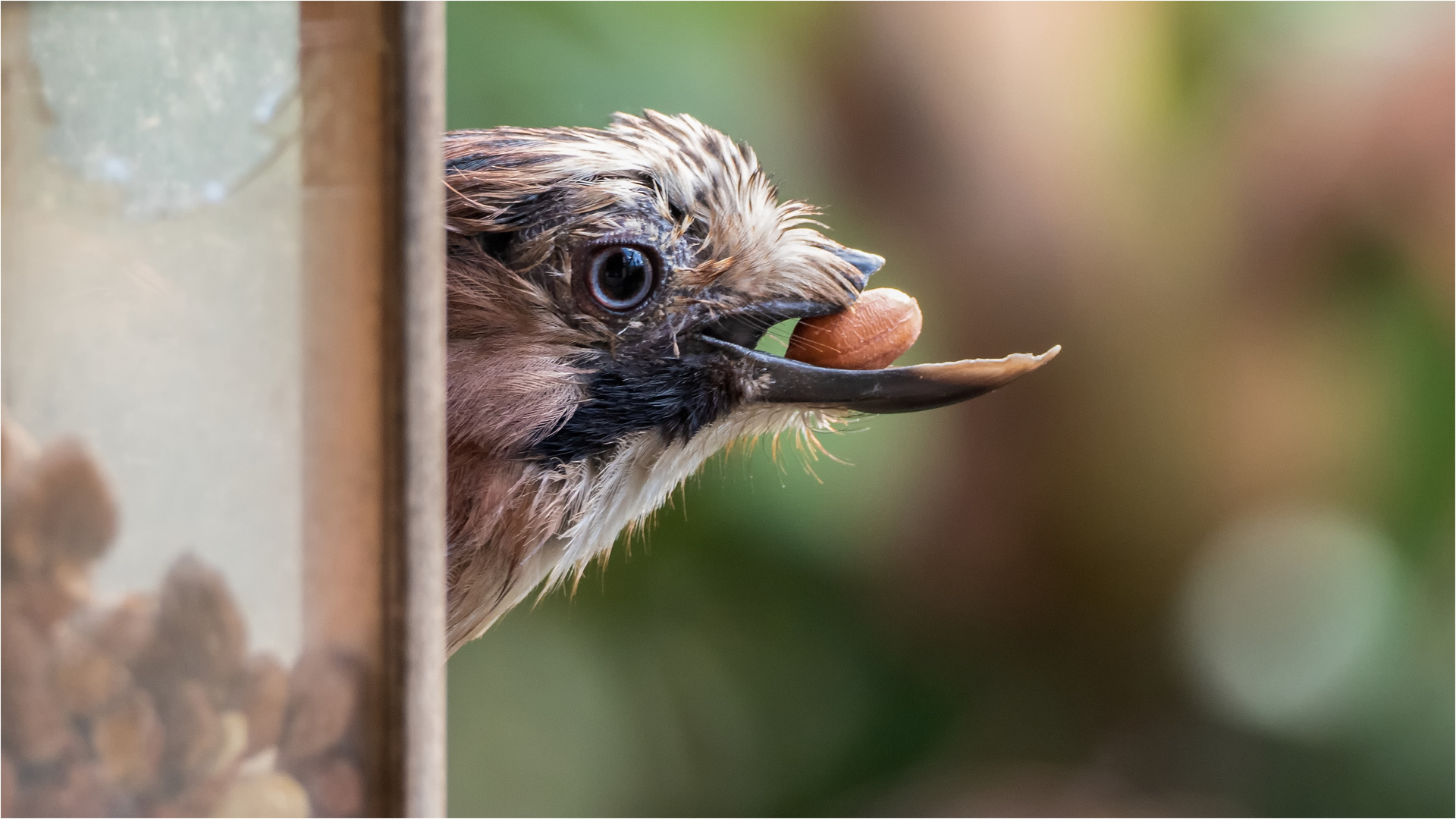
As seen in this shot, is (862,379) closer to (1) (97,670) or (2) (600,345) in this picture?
(2) (600,345)

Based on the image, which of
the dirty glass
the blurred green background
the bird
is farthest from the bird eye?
the blurred green background

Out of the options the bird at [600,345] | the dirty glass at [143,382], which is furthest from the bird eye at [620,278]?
the dirty glass at [143,382]

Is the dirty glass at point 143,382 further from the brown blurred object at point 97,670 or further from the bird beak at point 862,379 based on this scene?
the bird beak at point 862,379

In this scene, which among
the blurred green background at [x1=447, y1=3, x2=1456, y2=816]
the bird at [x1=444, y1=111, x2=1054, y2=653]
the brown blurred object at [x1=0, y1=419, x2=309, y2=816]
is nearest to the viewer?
the brown blurred object at [x1=0, y1=419, x2=309, y2=816]

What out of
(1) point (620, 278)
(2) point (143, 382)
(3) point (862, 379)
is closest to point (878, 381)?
(3) point (862, 379)

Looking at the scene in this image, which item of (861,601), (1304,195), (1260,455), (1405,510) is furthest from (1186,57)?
(861,601)

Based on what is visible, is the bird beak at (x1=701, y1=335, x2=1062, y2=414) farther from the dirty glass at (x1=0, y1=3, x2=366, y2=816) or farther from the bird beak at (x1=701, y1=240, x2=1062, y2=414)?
the dirty glass at (x1=0, y1=3, x2=366, y2=816)
